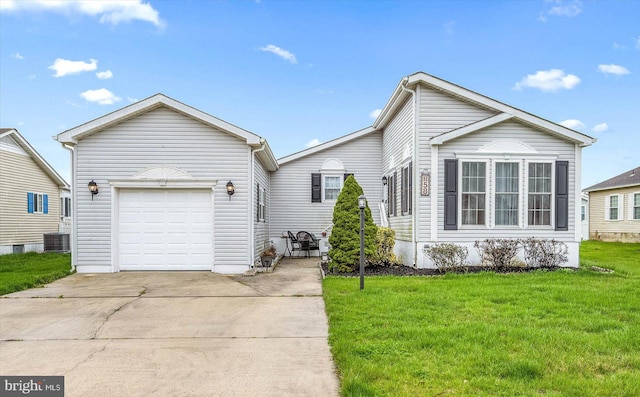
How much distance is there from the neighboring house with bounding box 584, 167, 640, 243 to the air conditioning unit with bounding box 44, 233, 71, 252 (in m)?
27.9

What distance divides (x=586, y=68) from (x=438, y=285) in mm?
13105

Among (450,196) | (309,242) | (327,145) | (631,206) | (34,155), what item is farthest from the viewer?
(631,206)

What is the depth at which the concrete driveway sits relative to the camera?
3.76 meters

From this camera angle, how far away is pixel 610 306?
6477 millimetres

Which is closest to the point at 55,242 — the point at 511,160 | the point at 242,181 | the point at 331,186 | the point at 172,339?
the point at 331,186

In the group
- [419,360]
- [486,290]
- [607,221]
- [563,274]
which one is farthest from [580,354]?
[607,221]

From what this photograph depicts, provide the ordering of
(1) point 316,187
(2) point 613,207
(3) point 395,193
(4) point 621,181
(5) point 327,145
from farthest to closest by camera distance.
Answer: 1. (2) point 613,207
2. (4) point 621,181
3. (1) point 316,187
4. (5) point 327,145
5. (3) point 395,193

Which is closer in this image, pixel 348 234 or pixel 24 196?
pixel 348 234

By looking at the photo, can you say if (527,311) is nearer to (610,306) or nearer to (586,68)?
(610,306)

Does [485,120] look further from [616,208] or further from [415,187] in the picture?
[616,208]

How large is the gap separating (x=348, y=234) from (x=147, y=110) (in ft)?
19.6

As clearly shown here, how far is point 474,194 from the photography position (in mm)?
10844

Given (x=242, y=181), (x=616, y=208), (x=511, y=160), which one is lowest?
(x=616, y=208)

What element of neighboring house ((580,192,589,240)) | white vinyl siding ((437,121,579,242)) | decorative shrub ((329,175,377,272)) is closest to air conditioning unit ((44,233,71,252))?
decorative shrub ((329,175,377,272))
